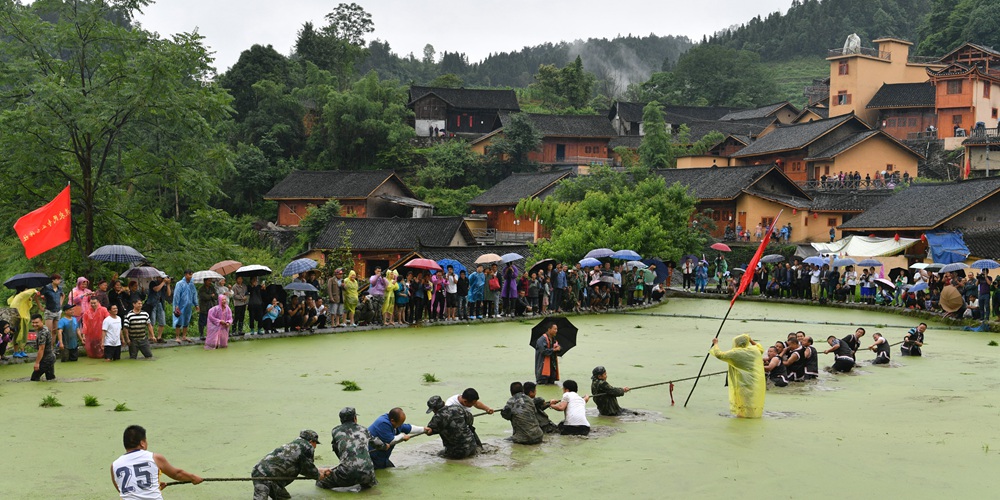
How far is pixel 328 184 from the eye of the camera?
56.8m

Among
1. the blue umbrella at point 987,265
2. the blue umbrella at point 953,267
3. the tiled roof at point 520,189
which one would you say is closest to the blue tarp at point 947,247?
the blue umbrella at point 953,267

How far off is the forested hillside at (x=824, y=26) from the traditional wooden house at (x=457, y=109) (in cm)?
6111

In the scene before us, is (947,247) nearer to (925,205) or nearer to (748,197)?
(925,205)

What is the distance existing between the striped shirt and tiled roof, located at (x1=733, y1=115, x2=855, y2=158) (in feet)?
153

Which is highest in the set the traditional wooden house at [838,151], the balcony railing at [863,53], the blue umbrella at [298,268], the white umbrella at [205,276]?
the balcony railing at [863,53]

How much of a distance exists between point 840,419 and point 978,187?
27397 mm

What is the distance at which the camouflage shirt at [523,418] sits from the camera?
11.4 m

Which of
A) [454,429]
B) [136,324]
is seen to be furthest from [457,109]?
[454,429]

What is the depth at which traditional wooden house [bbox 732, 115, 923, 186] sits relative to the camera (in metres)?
54.7

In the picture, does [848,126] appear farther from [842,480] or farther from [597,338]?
[842,480]

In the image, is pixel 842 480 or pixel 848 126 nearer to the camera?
pixel 842 480

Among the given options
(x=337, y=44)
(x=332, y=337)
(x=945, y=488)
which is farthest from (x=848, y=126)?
(x=945, y=488)

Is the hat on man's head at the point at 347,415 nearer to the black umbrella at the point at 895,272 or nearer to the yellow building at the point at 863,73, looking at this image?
the black umbrella at the point at 895,272

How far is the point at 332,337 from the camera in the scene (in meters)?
20.7
